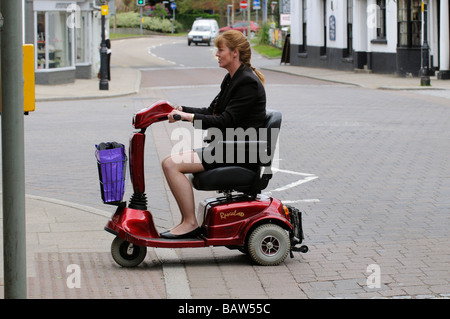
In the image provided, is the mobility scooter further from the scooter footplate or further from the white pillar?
the white pillar

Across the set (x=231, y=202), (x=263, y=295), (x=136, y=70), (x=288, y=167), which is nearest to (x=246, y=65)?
(x=231, y=202)

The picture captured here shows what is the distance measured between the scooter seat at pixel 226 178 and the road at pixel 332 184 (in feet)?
1.98

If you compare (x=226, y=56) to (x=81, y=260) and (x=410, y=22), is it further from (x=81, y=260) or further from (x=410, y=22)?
(x=410, y=22)

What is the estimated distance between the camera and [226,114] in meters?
6.40

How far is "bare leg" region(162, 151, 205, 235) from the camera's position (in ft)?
21.0

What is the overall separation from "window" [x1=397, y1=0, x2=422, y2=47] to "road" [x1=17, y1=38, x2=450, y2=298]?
9046 millimetres

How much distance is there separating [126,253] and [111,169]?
675mm

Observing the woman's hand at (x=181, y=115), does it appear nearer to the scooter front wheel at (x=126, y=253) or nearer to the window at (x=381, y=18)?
the scooter front wheel at (x=126, y=253)

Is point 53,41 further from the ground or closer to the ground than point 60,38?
closer to the ground

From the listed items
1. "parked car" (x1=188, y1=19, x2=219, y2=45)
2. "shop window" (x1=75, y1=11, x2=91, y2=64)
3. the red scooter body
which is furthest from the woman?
"parked car" (x1=188, y1=19, x2=219, y2=45)

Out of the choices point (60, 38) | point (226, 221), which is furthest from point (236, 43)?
point (60, 38)

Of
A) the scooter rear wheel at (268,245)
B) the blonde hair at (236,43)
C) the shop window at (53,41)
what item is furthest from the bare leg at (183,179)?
the shop window at (53,41)

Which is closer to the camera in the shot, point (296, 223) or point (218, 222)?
point (218, 222)

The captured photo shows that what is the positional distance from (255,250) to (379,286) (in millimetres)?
1038
